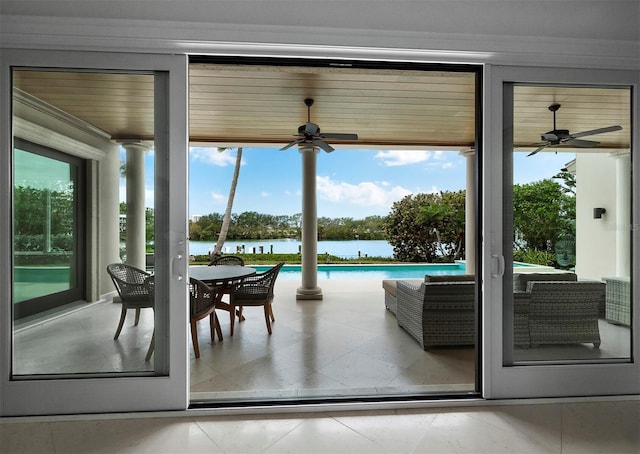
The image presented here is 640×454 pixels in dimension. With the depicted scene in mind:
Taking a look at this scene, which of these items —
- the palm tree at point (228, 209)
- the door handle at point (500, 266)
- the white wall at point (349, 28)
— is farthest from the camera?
the palm tree at point (228, 209)

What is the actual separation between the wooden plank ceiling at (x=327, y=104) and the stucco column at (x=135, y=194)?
0.09 meters

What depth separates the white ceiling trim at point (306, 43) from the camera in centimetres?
202

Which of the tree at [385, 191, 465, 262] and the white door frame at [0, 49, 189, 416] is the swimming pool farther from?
the white door frame at [0, 49, 189, 416]

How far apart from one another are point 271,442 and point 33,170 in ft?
6.99

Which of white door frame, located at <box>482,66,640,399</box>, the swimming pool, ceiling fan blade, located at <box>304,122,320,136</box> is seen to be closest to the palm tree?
the swimming pool

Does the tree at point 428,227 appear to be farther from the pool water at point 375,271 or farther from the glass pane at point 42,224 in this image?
the glass pane at point 42,224

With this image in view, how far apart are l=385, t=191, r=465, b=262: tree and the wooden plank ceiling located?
5.55 m

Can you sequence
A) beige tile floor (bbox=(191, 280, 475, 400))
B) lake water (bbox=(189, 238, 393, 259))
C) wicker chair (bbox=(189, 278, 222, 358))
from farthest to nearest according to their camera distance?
lake water (bbox=(189, 238, 393, 259)), wicker chair (bbox=(189, 278, 222, 358)), beige tile floor (bbox=(191, 280, 475, 400))

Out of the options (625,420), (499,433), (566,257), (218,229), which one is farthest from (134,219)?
(218,229)

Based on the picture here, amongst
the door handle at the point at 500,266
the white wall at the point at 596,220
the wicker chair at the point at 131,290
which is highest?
the white wall at the point at 596,220

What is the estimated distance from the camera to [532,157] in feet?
7.47

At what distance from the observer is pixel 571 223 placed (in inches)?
92.0

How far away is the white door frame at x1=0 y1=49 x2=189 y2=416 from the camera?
2.04 metres

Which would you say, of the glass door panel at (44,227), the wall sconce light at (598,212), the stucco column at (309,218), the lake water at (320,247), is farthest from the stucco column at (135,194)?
the lake water at (320,247)
